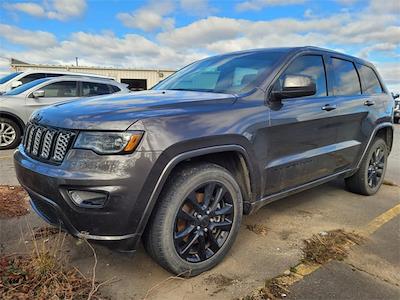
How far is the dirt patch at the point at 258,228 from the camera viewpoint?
3.40 m

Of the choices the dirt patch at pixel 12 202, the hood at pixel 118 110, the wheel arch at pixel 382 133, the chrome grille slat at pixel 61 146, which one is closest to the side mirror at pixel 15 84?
the dirt patch at pixel 12 202

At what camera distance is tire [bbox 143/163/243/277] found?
7.61ft

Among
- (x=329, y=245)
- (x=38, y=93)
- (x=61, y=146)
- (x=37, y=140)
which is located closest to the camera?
(x=61, y=146)

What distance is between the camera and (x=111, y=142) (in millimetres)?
2143

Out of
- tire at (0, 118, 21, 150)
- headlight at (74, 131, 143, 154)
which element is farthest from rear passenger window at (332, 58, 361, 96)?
tire at (0, 118, 21, 150)

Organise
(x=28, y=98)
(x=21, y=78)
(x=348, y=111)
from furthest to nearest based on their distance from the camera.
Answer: (x=21, y=78)
(x=28, y=98)
(x=348, y=111)

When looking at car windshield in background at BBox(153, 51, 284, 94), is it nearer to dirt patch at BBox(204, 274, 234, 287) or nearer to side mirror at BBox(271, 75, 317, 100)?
side mirror at BBox(271, 75, 317, 100)

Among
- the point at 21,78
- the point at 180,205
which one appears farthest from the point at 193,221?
the point at 21,78

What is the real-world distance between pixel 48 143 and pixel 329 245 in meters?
2.47

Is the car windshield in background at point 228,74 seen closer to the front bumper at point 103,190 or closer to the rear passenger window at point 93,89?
the front bumper at point 103,190

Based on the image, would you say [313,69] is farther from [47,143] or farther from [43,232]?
[43,232]

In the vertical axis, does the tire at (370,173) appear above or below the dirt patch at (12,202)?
above

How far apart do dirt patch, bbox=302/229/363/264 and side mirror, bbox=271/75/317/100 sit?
1.34 m

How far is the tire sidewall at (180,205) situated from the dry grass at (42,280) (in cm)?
55
